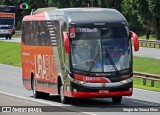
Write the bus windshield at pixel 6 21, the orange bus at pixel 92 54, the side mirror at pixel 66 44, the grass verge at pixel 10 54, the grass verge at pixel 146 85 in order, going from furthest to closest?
the bus windshield at pixel 6 21 < the grass verge at pixel 10 54 < the grass verge at pixel 146 85 < the orange bus at pixel 92 54 < the side mirror at pixel 66 44

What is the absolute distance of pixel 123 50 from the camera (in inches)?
825

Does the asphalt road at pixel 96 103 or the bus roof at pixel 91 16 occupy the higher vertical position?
the bus roof at pixel 91 16

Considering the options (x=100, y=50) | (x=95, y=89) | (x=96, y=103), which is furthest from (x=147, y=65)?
(x=95, y=89)

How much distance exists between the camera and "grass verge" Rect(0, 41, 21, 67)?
54719 mm

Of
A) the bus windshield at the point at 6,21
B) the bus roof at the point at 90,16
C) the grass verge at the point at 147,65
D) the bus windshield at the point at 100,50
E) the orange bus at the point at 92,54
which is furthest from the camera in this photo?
the bus windshield at the point at 6,21

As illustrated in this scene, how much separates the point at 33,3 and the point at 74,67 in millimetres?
106638

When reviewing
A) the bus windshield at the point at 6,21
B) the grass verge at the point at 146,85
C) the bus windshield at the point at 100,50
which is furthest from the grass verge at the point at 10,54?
the bus windshield at the point at 100,50

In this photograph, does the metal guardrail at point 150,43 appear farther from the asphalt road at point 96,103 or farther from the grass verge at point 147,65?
the asphalt road at point 96,103

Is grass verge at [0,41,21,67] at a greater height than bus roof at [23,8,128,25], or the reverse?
bus roof at [23,8,128,25]

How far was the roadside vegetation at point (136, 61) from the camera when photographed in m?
34.5

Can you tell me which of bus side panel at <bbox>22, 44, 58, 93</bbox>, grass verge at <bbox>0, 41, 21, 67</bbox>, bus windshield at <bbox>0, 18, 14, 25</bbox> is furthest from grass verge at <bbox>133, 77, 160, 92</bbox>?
bus windshield at <bbox>0, 18, 14, 25</bbox>

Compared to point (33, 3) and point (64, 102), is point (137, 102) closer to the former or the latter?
point (64, 102)

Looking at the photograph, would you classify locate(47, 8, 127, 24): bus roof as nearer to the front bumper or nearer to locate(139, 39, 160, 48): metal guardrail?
the front bumper

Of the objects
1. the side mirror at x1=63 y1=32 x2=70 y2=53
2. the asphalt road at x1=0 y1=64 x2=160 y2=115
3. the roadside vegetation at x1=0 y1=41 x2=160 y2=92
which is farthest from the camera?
the roadside vegetation at x1=0 y1=41 x2=160 y2=92
